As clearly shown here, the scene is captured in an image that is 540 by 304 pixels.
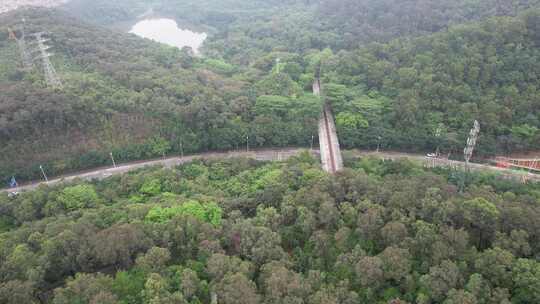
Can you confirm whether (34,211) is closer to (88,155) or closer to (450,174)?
(88,155)

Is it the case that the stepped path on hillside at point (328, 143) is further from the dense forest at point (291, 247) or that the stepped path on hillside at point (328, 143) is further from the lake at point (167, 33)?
the lake at point (167, 33)

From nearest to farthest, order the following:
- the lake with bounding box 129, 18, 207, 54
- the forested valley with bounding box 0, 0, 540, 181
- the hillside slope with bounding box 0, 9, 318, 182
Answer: the hillside slope with bounding box 0, 9, 318, 182
the forested valley with bounding box 0, 0, 540, 181
the lake with bounding box 129, 18, 207, 54

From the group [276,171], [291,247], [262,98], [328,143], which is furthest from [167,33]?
[291,247]

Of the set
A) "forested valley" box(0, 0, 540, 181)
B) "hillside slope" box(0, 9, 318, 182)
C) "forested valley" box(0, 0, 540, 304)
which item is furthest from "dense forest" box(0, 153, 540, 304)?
"forested valley" box(0, 0, 540, 181)

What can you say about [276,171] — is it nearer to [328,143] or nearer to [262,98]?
[328,143]

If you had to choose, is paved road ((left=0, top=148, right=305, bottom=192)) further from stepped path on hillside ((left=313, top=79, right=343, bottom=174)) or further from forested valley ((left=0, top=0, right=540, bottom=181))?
stepped path on hillside ((left=313, top=79, right=343, bottom=174))

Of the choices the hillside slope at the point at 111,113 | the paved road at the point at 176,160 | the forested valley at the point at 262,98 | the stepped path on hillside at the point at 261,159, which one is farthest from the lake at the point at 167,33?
the stepped path on hillside at the point at 261,159
